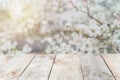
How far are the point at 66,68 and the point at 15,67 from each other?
1.13 ft

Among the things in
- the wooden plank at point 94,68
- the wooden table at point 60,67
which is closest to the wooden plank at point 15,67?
the wooden table at point 60,67

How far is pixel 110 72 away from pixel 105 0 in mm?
801

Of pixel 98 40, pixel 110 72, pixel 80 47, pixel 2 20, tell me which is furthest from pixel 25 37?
pixel 110 72

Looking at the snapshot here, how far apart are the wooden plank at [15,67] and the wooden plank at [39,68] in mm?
42

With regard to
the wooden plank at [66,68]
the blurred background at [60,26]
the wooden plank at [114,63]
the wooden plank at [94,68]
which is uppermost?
the blurred background at [60,26]

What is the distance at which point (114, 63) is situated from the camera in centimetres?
192

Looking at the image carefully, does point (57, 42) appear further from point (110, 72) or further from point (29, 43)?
point (110, 72)

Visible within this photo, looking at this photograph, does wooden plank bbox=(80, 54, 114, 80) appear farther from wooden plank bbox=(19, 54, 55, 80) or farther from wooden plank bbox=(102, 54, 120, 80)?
wooden plank bbox=(19, 54, 55, 80)

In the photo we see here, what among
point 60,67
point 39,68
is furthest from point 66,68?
point 39,68

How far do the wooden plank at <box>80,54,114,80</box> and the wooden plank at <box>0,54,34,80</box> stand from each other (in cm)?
40

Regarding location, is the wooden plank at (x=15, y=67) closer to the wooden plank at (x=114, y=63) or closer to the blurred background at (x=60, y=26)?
the blurred background at (x=60, y=26)

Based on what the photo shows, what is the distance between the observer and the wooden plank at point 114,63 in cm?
163

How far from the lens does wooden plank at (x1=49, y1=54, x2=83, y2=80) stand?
156 cm

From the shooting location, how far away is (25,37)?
2.29 m
